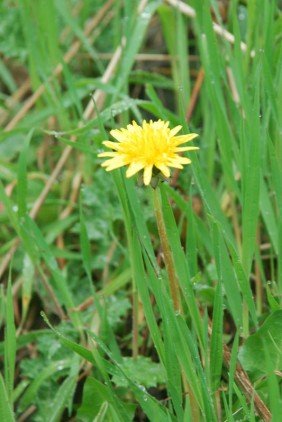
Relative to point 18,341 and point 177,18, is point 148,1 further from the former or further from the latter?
point 18,341

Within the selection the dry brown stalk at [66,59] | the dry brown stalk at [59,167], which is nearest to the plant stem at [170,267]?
the dry brown stalk at [59,167]

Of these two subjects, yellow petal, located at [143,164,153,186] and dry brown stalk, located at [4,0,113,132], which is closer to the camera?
yellow petal, located at [143,164,153,186]

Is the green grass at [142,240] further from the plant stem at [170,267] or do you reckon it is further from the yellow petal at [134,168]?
the yellow petal at [134,168]

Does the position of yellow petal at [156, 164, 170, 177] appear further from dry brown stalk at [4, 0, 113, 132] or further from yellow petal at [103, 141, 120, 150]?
dry brown stalk at [4, 0, 113, 132]

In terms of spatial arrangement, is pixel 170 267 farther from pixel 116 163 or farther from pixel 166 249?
pixel 116 163

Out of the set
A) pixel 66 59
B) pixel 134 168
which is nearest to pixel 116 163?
pixel 134 168

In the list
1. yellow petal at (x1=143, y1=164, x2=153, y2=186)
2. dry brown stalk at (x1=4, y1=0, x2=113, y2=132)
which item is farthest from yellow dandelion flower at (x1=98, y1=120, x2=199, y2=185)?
dry brown stalk at (x1=4, y1=0, x2=113, y2=132)
